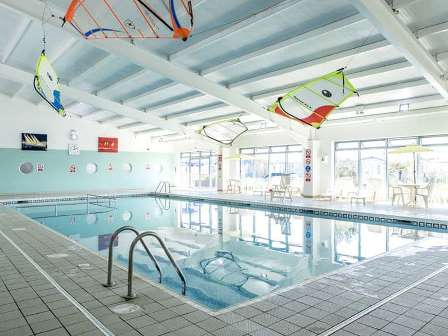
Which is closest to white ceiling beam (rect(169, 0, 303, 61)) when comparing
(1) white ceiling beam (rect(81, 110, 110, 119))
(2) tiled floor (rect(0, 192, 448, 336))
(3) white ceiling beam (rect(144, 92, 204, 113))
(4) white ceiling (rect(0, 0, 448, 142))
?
(4) white ceiling (rect(0, 0, 448, 142))

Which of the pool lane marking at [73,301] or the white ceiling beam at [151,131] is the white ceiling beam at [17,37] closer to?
the pool lane marking at [73,301]

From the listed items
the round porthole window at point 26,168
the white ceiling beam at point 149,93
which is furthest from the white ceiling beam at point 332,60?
the round porthole window at point 26,168

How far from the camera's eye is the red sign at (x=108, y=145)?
51.6ft

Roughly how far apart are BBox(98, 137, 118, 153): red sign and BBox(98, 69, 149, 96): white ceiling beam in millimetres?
5014

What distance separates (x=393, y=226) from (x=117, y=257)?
568 centimetres

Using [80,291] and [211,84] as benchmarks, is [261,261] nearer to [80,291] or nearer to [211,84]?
[80,291]

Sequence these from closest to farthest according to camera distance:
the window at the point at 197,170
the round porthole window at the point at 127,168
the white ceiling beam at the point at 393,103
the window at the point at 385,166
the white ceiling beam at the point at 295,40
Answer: the white ceiling beam at the point at 295,40
the white ceiling beam at the point at 393,103
the window at the point at 385,166
the round porthole window at the point at 127,168
the window at the point at 197,170

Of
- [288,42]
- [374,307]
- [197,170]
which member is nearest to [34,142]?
[197,170]

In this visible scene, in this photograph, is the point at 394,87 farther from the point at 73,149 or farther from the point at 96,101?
the point at 73,149

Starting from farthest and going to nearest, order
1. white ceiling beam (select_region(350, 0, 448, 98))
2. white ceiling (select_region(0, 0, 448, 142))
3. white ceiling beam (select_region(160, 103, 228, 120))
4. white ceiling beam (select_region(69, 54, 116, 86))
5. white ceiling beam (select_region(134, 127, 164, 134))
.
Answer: white ceiling beam (select_region(134, 127, 164, 134)) → white ceiling beam (select_region(160, 103, 228, 120)) → white ceiling beam (select_region(69, 54, 116, 86)) → white ceiling (select_region(0, 0, 448, 142)) → white ceiling beam (select_region(350, 0, 448, 98))

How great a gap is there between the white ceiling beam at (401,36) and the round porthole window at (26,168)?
540 inches

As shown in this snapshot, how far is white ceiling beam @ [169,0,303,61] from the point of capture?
16.3 ft

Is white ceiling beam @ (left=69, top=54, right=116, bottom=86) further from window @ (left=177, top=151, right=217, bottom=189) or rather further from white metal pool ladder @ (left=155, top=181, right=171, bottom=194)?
window @ (left=177, top=151, right=217, bottom=189)

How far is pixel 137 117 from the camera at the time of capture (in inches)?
486
